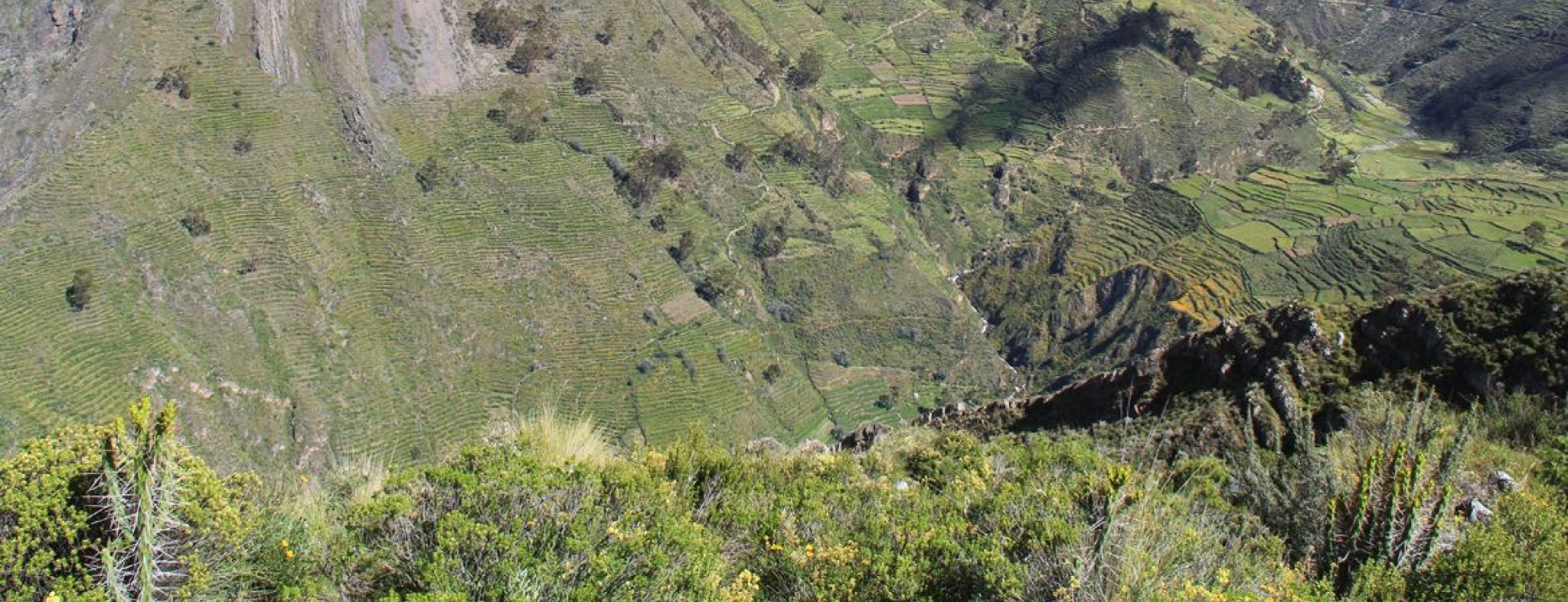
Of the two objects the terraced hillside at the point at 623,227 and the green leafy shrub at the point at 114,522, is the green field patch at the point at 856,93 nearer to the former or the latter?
the terraced hillside at the point at 623,227

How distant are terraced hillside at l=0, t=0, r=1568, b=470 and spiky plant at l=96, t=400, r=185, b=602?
25.5m

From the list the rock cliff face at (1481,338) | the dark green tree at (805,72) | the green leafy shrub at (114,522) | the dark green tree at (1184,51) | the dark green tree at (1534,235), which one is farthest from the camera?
the dark green tree at (1184,51)

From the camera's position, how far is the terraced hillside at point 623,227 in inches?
1393

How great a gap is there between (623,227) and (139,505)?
40580 mm

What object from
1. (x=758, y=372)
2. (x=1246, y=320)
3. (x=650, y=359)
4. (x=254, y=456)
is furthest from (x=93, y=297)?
(x=1246, y=320)

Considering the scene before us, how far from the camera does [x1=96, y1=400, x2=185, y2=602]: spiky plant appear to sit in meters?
8.05

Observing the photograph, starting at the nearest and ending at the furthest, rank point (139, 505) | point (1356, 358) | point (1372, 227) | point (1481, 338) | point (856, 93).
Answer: point (139, 505) < point (1481, 338) < point (1356, 358) < point (1372, 227) < point (856, 93)

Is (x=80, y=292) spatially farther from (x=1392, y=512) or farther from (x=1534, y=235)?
(x=1534, y=235)

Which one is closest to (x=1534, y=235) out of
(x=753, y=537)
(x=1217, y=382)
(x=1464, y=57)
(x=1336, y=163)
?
(x=1336, y=163)

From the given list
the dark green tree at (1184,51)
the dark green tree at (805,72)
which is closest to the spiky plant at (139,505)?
the dark green tree at (805,72)

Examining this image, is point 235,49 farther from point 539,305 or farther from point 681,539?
point 681,539

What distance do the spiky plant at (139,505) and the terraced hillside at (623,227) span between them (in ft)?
83.8

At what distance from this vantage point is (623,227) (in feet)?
159

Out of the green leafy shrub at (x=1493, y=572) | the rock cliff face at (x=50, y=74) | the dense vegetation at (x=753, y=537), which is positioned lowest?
the rock cliff face at (x=50, y=74)
